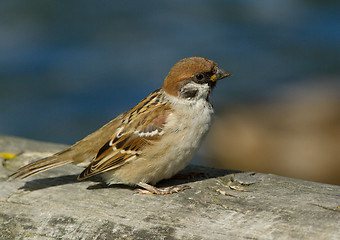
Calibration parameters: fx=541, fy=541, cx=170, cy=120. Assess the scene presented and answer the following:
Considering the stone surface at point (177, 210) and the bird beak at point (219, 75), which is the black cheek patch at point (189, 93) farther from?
the stone surface at point (177, 210)

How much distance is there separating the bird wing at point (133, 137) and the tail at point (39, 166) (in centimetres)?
27

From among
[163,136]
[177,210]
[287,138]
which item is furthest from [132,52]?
[177,210]

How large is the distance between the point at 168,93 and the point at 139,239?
66.9 inches

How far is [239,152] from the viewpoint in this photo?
30.7 ft

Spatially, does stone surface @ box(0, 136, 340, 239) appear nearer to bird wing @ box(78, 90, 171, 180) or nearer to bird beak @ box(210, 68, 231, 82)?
bird wing @ box(78, 90, 171, 180)

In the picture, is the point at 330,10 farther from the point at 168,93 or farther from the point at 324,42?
the point at 168,93

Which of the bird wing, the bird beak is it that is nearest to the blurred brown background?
the bird beak

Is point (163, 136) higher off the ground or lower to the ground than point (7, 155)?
higher

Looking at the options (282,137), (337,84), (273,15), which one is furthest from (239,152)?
(273,15)

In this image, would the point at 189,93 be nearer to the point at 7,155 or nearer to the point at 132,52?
the point at 7,155

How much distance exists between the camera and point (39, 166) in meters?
4.26

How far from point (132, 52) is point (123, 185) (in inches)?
399

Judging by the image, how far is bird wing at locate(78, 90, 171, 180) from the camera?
Answer: 4396 mm

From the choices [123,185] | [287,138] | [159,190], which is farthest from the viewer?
[287,138]
